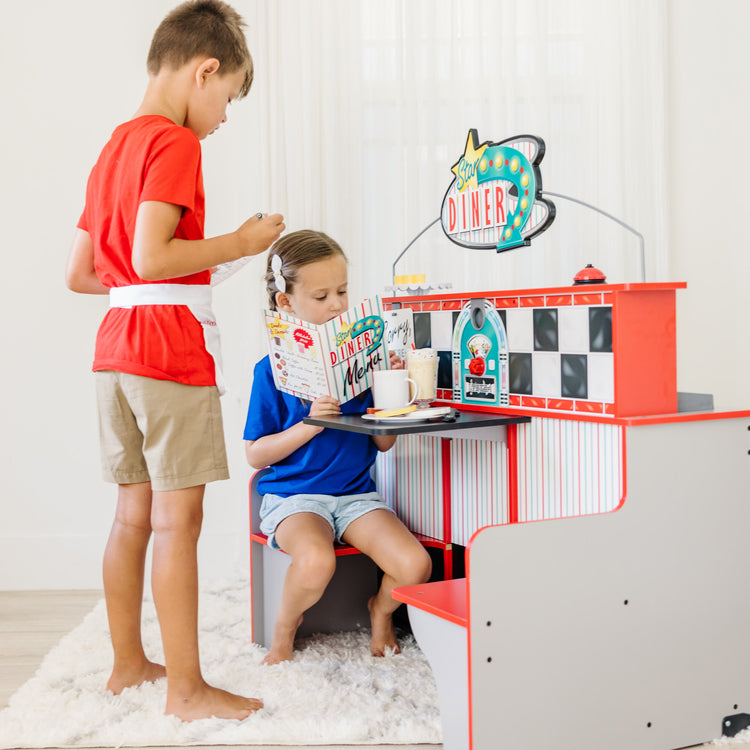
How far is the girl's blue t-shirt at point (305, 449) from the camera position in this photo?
1.78 meters

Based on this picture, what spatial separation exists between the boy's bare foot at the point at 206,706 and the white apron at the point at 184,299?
0.51 metres

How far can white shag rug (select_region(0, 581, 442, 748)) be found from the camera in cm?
138

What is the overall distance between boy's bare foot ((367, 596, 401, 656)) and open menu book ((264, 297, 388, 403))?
46 cm

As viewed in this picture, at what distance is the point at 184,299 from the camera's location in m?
1.45

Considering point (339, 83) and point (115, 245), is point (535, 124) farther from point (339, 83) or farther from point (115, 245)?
point (115, 245)

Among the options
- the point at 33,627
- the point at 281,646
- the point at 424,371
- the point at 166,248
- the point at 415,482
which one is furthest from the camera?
the point at 33,627

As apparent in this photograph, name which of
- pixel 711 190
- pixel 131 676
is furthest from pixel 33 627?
pixel 711 190

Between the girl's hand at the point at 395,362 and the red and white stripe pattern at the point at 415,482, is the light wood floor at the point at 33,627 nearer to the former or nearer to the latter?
the red and white stripe pattern at the point at 415,482

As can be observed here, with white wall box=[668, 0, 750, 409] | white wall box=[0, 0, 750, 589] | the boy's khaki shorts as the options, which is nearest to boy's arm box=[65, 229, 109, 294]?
the boy's khaki shorts

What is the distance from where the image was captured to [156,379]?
1.42m

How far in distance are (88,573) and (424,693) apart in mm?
1316

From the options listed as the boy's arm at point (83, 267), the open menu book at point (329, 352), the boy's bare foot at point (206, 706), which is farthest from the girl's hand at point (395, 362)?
the boy's bare foot at point (206, 706)

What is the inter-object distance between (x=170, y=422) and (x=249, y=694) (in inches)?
20.4

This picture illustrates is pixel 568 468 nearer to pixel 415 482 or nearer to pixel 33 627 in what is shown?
pixel 415 482
